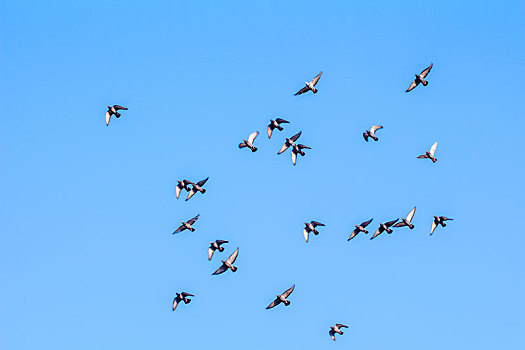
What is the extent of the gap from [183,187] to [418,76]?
70.6 ft

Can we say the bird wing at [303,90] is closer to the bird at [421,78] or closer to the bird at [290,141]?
the bird at [290,141]

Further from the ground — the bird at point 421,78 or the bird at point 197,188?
the bird at point 421,78

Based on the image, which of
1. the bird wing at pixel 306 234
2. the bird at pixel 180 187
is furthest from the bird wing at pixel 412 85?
the bird at pixel 180 187

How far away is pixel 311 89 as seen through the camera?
2350 inches

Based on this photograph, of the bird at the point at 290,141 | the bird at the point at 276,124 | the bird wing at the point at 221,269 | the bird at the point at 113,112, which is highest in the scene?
the bird at the point at 113,112

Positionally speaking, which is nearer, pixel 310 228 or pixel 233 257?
pixel 233 257

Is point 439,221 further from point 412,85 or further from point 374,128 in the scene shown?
point 412,85

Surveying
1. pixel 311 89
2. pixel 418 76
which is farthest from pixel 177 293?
pixel 418 76

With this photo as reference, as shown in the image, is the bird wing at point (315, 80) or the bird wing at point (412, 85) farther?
the bird wing at point (315, 80)

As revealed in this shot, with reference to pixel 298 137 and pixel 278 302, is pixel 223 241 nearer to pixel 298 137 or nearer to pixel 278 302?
pixel 278 302

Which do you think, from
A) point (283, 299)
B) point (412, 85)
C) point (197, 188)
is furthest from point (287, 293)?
point (412, 85)

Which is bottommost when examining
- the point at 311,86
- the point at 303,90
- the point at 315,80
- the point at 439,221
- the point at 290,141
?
the point at 439,221

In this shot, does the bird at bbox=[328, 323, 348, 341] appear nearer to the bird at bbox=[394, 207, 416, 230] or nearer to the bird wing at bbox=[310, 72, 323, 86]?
the bird at bbox=[394, 207, 416, 230]

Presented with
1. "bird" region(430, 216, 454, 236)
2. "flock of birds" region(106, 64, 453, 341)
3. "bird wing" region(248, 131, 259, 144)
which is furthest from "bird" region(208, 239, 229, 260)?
"bird" region(430, 216, 454, 236)
